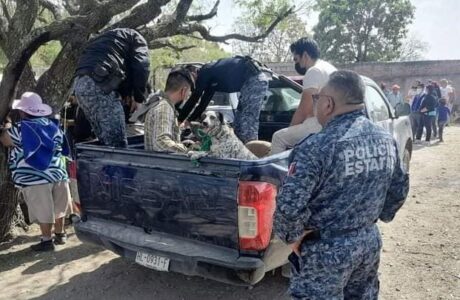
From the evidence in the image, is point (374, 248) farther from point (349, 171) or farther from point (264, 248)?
point (264, 248)

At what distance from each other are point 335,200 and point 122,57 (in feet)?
9.18

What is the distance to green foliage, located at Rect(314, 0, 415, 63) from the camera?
28.1m

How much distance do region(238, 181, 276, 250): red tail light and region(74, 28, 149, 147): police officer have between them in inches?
72.0

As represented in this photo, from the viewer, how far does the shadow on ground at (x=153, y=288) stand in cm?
354

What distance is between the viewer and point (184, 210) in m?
2.94

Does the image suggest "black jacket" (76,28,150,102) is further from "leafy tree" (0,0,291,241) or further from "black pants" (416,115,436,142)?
"black pants" (416,115,436,142)

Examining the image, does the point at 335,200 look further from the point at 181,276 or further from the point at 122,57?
the point at 122,57

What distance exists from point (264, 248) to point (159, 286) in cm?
143

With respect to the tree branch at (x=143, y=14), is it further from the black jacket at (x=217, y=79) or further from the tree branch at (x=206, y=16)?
the tree branch at (x=206, y=16)

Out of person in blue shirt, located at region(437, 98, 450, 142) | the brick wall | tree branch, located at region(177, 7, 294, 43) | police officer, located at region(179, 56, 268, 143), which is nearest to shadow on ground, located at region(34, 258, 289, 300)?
police officer, located at region(179, 56, 268, 143)

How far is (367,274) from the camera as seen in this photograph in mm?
2125

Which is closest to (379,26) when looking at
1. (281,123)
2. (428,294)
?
(281,123)

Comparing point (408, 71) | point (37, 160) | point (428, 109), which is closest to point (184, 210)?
point (37, 160)

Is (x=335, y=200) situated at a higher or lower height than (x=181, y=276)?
higher
